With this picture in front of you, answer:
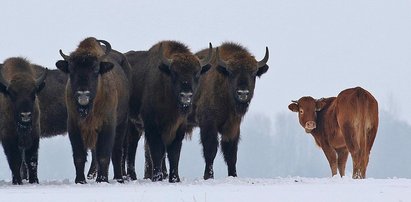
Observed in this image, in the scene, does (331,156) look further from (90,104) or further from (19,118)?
(19,118)

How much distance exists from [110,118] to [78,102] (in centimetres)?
86

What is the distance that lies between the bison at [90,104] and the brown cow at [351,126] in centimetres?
589

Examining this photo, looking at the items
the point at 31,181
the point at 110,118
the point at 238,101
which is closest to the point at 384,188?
the point at 238,101

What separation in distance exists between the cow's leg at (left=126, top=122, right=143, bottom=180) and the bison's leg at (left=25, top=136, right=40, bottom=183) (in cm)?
277

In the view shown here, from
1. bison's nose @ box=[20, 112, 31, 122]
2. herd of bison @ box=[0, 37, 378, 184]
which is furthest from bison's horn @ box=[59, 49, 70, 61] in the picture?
bison's nose @ box=[20, 112, 31, 122]

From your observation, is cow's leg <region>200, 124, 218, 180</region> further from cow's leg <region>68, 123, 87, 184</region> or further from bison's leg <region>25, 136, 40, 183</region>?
bison's leg <region>25, 136, 40, 183</region>

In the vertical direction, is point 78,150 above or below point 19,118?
below

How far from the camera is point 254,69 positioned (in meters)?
16.6

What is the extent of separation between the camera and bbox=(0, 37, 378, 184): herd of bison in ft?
50.6

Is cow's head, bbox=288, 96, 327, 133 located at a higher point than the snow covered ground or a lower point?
higher

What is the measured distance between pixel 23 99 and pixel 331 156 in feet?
30.0

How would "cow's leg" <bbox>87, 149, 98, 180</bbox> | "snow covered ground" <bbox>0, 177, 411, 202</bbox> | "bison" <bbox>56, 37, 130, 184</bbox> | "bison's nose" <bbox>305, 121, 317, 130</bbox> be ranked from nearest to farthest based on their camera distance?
1. "snow covered ground" <bbox>0, 177, 411, 202</bbox>
2. "bison" <bbox>56, 37, 130, 184</bbox>
3. "cow's leg" <bbox>87, 149, 98, 180</bbox>
4. "bison's nose" <bbox>305, 121, 317, 130</bbox>

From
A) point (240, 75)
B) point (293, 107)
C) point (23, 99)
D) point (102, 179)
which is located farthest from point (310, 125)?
point (23, 99)

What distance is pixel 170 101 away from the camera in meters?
16.2
